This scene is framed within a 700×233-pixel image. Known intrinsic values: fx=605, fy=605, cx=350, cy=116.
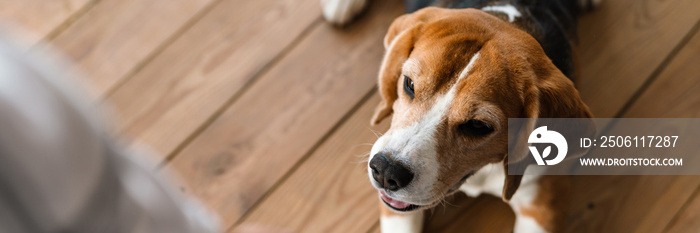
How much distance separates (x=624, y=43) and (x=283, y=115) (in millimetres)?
1115

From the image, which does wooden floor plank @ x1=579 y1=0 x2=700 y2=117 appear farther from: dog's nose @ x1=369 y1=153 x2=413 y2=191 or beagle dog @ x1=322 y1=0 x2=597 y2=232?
dog's nose @ x1=369 y1=153 x2=413 y2=191

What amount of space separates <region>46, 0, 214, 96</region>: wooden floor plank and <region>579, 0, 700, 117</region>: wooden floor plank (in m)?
1.28

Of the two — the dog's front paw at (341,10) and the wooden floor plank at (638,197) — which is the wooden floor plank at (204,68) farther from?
the wooden floor plank at (638,197)

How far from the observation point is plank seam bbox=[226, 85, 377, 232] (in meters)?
1.78

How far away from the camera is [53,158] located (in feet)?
1.02

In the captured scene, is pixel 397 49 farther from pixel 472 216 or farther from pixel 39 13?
pixel 39 13

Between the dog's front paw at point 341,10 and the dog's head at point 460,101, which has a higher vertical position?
the dog's head at point 460,101

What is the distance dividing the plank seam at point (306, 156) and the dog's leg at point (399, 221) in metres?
0.32

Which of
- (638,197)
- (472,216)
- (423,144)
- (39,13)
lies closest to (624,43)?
(638,197)

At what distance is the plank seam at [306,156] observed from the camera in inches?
70.2

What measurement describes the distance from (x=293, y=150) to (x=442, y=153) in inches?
26.5

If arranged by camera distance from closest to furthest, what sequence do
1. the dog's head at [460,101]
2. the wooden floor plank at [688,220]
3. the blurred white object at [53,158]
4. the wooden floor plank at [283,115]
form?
the blurred white object at [53,158] → the dog's head at [460,101] → the wooden floor plank at [688,220] → the wooden floor plank at [283,115]

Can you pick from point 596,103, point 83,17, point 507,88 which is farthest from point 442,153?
point 83,17

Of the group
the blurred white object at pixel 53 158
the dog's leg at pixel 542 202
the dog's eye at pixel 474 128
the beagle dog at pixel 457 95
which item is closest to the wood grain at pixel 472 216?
the dog's leg at pixel 542 202
